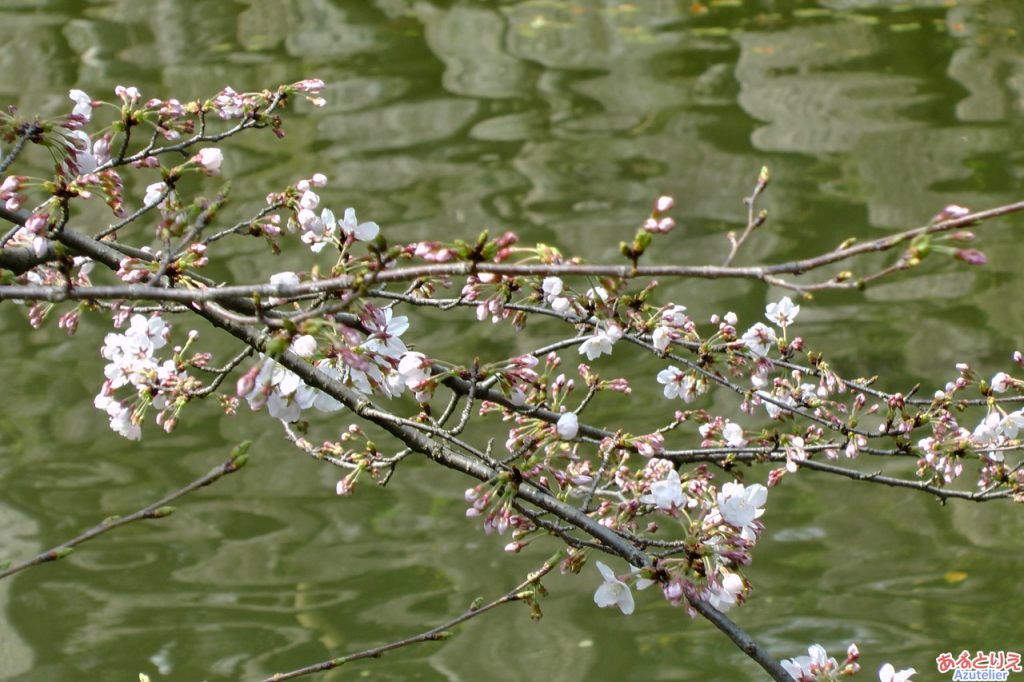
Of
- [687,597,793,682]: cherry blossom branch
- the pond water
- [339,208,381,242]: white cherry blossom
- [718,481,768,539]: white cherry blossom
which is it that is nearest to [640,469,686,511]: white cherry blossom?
[718,481,768,539]: white cherry blossom

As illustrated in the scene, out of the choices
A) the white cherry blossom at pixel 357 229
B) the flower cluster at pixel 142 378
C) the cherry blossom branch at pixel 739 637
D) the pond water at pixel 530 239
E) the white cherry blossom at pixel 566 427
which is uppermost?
the white cherry blossom at pixel 357 229

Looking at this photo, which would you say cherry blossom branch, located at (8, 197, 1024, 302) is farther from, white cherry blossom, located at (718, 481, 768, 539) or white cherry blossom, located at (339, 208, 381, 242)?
white cherry blossom, located at (718, 481, 768, 539)

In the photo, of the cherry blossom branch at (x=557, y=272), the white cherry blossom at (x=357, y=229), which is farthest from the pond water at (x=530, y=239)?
the cherry blossom branch at (x=557, y=272)

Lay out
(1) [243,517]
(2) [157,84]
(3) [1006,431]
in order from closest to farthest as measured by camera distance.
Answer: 1. (3) [1006,431]
2. (1) [243,517]
3. (2) [157,84]

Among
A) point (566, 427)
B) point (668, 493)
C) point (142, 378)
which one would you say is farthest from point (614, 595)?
point (142, 378)

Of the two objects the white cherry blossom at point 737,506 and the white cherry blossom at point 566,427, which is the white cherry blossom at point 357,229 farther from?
the white cherry blossom at point 737,506

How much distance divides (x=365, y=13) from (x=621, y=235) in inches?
156

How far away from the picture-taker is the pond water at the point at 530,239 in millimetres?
4547

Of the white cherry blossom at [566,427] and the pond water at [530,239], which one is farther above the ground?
the white cherry blossom at [566,427]

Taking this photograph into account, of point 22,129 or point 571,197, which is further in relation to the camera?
point 571,197

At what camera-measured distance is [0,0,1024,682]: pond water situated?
4.55 metres

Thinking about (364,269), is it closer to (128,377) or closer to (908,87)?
(128,377)

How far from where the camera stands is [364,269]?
1.31m

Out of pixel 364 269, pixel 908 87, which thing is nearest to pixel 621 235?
pixel 908 87
